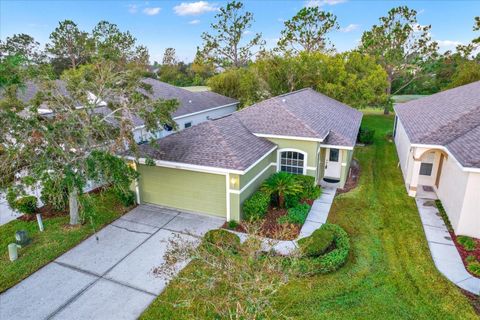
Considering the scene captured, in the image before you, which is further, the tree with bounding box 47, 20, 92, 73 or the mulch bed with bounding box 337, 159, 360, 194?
the tree with bounding box 47, 20, 92, 73

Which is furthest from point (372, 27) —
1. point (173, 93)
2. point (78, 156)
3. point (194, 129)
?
point (78, 156)

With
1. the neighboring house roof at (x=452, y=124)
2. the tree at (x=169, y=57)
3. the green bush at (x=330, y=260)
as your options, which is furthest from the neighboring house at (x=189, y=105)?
the tree at (x=169, y=57)

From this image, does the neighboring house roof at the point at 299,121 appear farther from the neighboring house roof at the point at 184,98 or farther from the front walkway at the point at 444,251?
the neighboring house roof at the point at 184,98

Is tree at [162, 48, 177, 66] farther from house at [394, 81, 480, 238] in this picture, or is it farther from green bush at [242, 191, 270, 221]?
green bush at [242, 191, 270, 221]

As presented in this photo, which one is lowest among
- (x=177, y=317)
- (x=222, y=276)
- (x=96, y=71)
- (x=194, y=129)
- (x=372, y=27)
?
(x=177, y=317)

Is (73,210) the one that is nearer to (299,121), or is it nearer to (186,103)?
(299,121)

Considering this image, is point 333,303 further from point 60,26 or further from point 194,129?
point 60,26

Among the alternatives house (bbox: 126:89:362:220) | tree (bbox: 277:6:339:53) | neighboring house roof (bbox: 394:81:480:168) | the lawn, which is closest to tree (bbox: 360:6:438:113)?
tree (bbox: 277:6:339:53)
